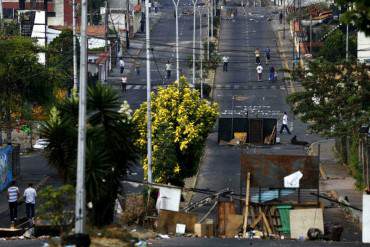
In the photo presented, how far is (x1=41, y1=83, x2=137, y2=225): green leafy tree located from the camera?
2916 centimetres

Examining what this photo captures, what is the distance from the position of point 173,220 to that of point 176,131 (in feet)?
37.0

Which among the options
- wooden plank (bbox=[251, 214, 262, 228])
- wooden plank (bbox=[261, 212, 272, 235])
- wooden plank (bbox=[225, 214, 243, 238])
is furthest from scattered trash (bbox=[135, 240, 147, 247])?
wooden plank (bbox=[251, 214, 262, 228])

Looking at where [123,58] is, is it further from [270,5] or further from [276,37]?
[270,5]

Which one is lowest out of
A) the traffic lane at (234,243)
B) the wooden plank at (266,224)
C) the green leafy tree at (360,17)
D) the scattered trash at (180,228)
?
the wooden plank at (266,224)

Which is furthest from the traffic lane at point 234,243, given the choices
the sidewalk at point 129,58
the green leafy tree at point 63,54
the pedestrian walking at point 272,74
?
the pedestrian walking at point 272,74

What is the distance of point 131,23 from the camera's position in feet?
364

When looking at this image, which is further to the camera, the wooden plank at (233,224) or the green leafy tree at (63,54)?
the green leafy tree at (63,54)

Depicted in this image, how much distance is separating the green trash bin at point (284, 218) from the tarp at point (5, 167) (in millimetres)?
12453

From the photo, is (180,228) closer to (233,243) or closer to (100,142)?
(233,243)

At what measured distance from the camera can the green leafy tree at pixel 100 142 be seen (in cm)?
2916

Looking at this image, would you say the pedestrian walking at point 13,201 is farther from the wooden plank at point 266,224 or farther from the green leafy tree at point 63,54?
the green leafy tree at point 63,54

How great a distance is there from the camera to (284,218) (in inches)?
1451

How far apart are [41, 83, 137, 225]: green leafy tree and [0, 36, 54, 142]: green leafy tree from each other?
24373 millimetres

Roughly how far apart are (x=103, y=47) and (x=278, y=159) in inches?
2238
